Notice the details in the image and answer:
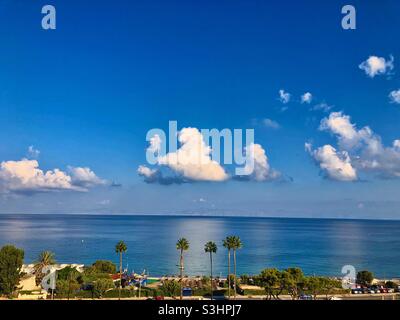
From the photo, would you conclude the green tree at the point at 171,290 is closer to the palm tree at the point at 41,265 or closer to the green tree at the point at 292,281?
the green tree at the point at 292,281

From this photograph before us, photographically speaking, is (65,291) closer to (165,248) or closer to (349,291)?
(349,291)

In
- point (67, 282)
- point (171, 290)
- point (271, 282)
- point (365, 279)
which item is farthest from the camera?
point (365, 279)

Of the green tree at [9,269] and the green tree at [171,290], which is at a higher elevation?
the green tree at [9,269]

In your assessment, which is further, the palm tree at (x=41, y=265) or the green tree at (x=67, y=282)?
the palm tree at (x=41, y=265)

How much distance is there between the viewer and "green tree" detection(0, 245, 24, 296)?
1506 inches

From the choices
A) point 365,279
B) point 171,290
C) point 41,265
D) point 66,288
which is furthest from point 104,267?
point 365,279

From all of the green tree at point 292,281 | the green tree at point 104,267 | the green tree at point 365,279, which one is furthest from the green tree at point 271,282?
the green tree at point 104,267

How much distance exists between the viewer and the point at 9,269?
39.0m

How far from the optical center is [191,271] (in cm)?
9012

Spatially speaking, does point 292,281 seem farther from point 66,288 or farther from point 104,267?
point 104,267

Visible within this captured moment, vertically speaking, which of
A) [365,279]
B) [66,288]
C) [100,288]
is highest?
[66,288]

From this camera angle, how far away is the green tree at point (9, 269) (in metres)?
38.2

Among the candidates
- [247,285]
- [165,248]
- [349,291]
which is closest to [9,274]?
[247,285]
